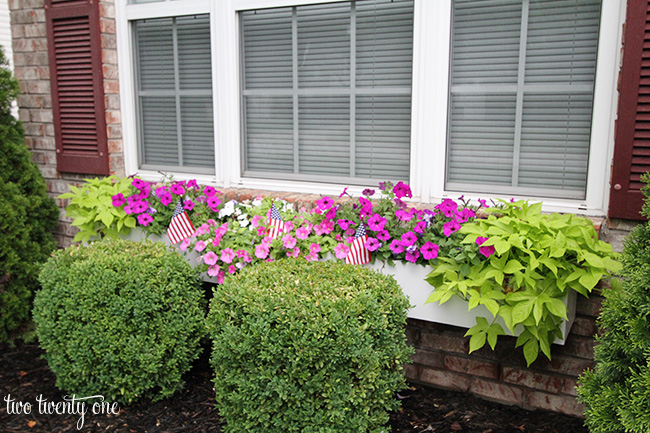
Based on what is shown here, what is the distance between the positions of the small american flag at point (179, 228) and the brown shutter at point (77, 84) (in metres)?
0.82

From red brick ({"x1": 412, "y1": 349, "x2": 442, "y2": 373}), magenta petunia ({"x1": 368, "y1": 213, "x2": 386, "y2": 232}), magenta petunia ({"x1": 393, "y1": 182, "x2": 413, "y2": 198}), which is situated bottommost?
red brick ({"x1": 412, "y1": 349, "x2": 442, "y2": 373})

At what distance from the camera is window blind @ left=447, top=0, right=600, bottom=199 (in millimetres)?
2471

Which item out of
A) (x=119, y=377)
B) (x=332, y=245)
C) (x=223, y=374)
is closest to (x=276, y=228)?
(x=332, y=245)

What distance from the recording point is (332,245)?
2705 mm

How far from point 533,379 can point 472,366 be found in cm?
29

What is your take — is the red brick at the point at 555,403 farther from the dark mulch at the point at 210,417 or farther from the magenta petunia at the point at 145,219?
the magenta petunia at the point at 145,219

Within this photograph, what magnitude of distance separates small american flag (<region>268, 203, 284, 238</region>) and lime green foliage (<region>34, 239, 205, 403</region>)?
46 cm

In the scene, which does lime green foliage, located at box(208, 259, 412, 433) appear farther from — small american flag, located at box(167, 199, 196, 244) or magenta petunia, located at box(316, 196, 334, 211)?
small american flag, located at box(167, 199, 196, 244)

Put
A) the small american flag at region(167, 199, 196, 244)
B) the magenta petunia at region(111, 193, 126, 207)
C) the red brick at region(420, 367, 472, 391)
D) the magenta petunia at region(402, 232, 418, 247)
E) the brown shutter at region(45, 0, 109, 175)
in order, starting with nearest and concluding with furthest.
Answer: the magenta petunia at region(402, 232, 418, 247)
the red brick at region(420, 367, 472, 391)
the small american flag at region(167, 199, 196, 244)
the magenta petunia at region(111, 193, 126, 207)
the brown shutter at region(45, 0, 109, 175)

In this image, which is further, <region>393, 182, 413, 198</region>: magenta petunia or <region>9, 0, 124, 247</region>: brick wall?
<region>9, 0, 124, 247</region>: brick wall

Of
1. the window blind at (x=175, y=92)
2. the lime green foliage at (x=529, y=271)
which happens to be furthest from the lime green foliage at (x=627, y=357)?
the window blind at (x=175, y=92)

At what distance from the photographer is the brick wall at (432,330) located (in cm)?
255

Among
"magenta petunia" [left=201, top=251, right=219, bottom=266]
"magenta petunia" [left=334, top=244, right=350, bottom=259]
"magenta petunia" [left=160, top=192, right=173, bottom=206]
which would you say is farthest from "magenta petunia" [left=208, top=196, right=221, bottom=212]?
"magenta petunia" [left=334, top=244, right=350, bottom=259]

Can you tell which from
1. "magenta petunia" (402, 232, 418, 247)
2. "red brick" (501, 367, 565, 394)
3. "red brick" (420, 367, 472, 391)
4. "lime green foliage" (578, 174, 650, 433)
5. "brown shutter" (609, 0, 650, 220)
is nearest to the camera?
"lime green foliage" (578, 174, 650, 433)
